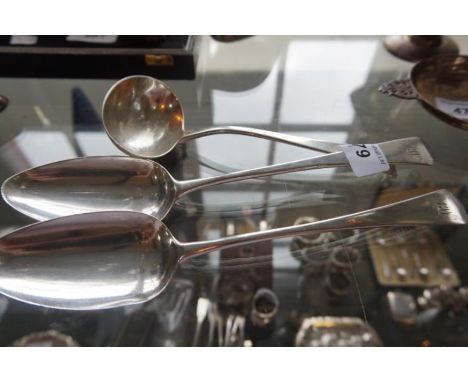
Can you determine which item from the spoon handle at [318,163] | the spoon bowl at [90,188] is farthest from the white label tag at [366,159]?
the spoon bowl at [90,188]

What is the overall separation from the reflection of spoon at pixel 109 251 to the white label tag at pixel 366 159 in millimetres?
68

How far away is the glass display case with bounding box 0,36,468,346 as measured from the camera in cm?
36

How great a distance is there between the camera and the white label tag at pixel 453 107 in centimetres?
53

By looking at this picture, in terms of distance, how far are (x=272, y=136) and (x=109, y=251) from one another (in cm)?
29

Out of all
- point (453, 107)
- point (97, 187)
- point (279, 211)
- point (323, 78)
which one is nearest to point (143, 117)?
point (97, 187)

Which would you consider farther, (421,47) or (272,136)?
(421,47)

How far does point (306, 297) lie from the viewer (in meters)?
0.38

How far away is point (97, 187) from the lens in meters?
0.43

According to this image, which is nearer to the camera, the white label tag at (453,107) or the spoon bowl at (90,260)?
the spoon bowl at (90,260)

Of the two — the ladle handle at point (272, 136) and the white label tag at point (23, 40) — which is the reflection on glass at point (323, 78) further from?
the white label tag at point (23, 40)

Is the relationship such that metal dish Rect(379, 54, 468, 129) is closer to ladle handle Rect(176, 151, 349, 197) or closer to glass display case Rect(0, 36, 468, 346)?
glass display case Rect(0, 36, 468, 346)

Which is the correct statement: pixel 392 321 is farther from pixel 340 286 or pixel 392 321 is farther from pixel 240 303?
pixel 240 303

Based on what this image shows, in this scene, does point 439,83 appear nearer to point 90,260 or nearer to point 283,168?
point 283,168

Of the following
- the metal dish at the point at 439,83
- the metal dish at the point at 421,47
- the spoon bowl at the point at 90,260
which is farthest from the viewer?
the metal dish at the point at 421,47
